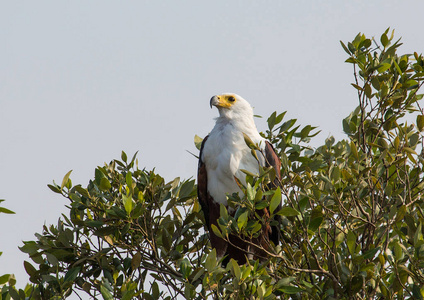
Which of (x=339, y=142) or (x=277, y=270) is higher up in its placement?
(x=339, y=142)

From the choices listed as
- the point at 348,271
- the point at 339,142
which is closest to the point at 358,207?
the point at 339,142

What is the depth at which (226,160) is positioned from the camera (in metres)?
5.70

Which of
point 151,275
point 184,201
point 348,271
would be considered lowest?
point 348,271

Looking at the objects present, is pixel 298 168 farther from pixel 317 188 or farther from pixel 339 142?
pixel 317 188

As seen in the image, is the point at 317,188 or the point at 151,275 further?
the point at 151,275

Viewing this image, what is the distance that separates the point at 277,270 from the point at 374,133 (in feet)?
4.59

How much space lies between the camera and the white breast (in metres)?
5.69

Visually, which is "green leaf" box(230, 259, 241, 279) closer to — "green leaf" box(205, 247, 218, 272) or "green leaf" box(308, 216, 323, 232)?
"green leaf" box(205, 247, 218, 272)

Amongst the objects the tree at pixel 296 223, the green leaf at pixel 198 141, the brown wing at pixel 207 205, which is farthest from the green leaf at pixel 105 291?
the green leaf at pixel 198 141

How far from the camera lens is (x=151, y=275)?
489cm

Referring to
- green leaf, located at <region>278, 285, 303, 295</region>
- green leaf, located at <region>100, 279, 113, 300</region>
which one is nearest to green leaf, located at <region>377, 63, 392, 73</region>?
green leaf, located at <region>278, 285, 303, 295</region>

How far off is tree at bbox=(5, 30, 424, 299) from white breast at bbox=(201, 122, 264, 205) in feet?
1.05

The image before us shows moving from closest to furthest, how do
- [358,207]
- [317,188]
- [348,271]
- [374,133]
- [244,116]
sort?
1. [348,271]
2. [317,188]
3. [358,207]
4. [374,133]
5. [244,116]

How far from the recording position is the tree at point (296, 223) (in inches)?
158
